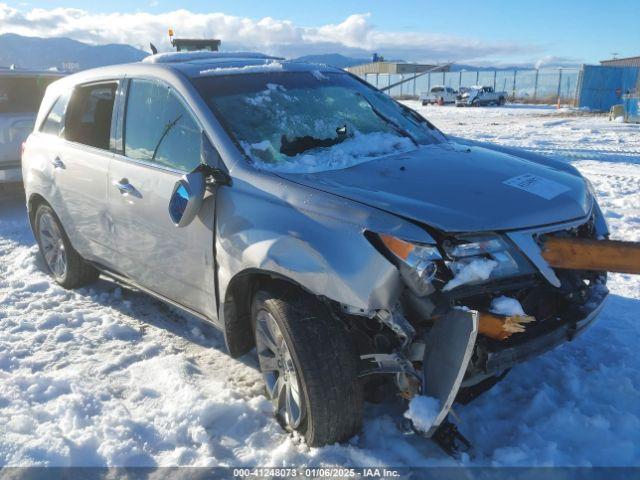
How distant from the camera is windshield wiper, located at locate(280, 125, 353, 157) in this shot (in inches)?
124

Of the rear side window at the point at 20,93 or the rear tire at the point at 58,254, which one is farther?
the rear side window at the point at 20,93

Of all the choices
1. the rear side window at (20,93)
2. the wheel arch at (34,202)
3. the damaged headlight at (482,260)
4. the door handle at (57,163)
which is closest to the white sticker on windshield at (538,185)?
the damaged headlight at (482,260)

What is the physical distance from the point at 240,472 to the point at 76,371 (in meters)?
1.45

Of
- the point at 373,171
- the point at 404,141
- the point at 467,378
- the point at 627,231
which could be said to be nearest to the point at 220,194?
the point at 373,171

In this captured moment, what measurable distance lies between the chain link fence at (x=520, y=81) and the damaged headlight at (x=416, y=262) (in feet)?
111

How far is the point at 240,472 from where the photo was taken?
2.63 m

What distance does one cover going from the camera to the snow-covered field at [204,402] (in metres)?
2.69

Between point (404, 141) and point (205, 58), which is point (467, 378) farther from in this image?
point (205, 58)

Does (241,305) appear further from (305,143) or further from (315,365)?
(305,143)

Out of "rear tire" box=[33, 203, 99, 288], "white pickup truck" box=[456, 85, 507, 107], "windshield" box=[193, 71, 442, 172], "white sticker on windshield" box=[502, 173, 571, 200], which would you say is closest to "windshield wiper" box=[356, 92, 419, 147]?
"windshield" box=[193, 71, 442, 172]

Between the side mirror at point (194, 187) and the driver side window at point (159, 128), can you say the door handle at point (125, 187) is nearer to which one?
the driver side window at point (159, 128)

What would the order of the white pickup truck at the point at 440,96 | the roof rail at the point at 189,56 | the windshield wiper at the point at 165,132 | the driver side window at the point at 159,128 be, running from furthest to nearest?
the white pickup truck at the point at 440,96, the roof rail at the point at 189,56, the windshield wiper at the point at 165,132, the driver side window at the point at 159,128

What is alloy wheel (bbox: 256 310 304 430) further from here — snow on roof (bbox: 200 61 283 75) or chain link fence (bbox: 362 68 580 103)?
chain link fence (bbox: 362 68 580 103)

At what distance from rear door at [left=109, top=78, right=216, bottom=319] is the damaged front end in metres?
1.03
